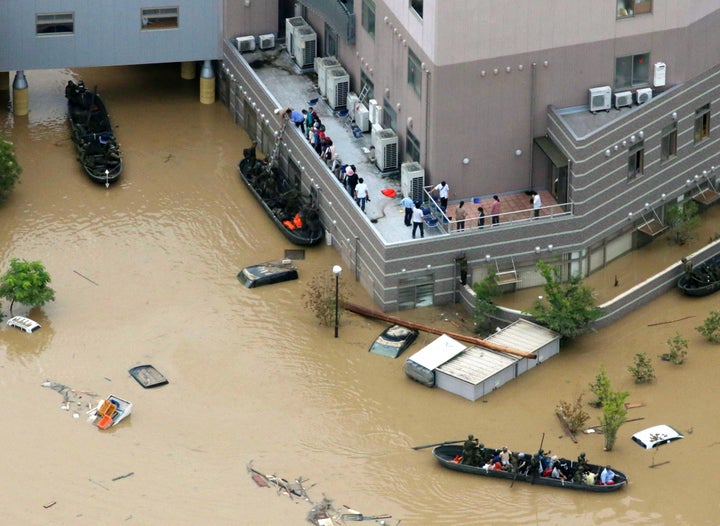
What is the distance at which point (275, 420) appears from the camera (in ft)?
220

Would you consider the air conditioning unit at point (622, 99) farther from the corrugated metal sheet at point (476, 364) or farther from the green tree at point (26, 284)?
the green tree at point (26, 284)

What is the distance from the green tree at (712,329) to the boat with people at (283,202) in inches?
641

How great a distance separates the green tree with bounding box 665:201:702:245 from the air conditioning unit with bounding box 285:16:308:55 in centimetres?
1957

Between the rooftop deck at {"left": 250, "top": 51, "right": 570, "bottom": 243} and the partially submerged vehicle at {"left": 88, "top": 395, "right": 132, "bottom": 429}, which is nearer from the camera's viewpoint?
the partially submerged vehicle at {"left": 88, "top": 395, "right": 132, "bottom": 429}

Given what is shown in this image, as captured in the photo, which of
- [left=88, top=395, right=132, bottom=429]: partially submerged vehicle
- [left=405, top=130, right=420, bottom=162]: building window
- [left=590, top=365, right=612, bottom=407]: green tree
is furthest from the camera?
[left=405, top=130, right=420, bottom=162]: building window

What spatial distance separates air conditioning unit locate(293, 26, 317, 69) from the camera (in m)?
85.5

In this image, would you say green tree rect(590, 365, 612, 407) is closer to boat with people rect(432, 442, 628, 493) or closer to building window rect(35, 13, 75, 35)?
boat with people rect(432, 442, 628, 493)

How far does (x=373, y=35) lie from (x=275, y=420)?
19.5m

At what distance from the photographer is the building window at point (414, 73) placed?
7400 cm

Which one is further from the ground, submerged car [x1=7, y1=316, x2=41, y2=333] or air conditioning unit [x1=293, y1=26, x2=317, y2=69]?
air conditioning unit [x1=293, y1=26, x2=317, y2=69]

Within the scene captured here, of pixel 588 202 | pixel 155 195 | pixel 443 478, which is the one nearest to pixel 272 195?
pixel 155 195

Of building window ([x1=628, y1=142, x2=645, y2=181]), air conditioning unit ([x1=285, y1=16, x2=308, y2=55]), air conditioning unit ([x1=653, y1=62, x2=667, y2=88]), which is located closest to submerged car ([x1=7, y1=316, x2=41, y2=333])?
air conditioning unit ([x1=285, y1=16, x2=308, y2=55])

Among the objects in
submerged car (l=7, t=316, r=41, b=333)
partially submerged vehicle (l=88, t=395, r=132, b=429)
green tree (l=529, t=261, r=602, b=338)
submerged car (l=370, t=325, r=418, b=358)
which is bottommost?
partially submerged vehicle (l=88, t=395, r=132, b=429)

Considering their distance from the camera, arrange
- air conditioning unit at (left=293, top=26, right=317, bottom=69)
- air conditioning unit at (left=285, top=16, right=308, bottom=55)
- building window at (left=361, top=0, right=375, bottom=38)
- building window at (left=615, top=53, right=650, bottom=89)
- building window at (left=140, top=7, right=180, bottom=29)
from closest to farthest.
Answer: building window at (left=615, top=53, right=650, bottom=89), building window at (left=361, top=0, right=375, bottom=38), air conditioning unit at (left=293, top=26, right=317, bottom=69), air conditioning unit at (left=285, top=16, right=308, bottom=55), building window at (left=140, top=7, right=180, bottom=29)
